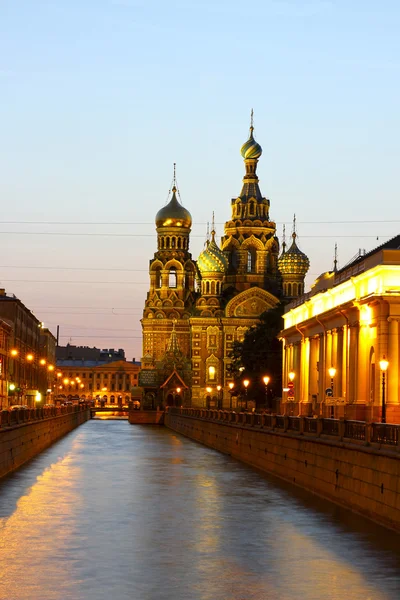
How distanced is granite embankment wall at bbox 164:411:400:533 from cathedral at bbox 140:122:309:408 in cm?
9915

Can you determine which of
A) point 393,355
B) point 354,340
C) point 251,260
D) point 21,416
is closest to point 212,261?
point 251,260

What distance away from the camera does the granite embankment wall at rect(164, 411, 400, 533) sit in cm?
3056

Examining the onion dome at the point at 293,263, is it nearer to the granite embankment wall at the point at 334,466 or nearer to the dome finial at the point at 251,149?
the dome finial at the point at 251,149

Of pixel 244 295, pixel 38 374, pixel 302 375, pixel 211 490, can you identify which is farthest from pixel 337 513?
pixel 244 295

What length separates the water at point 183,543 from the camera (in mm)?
23906

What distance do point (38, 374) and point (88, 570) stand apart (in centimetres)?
12382

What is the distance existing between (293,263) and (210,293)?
11852 mm

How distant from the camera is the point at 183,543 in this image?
99.4 feet

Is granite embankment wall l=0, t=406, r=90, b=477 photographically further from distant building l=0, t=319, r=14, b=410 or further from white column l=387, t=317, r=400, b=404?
white column l=387, t=317, r=400, b=404

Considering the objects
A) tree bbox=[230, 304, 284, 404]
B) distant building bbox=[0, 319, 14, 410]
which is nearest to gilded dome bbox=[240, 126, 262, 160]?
tree bbox=[230, 304, 284, 404]

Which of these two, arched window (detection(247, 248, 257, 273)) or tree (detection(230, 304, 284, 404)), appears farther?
arched window (detection(247, 248, 257, 273))

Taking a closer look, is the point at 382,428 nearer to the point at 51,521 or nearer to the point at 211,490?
the point at 51,521

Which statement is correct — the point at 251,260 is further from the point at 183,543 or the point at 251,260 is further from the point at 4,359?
the point at 183,543

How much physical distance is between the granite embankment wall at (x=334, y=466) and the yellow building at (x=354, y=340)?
4.31m
